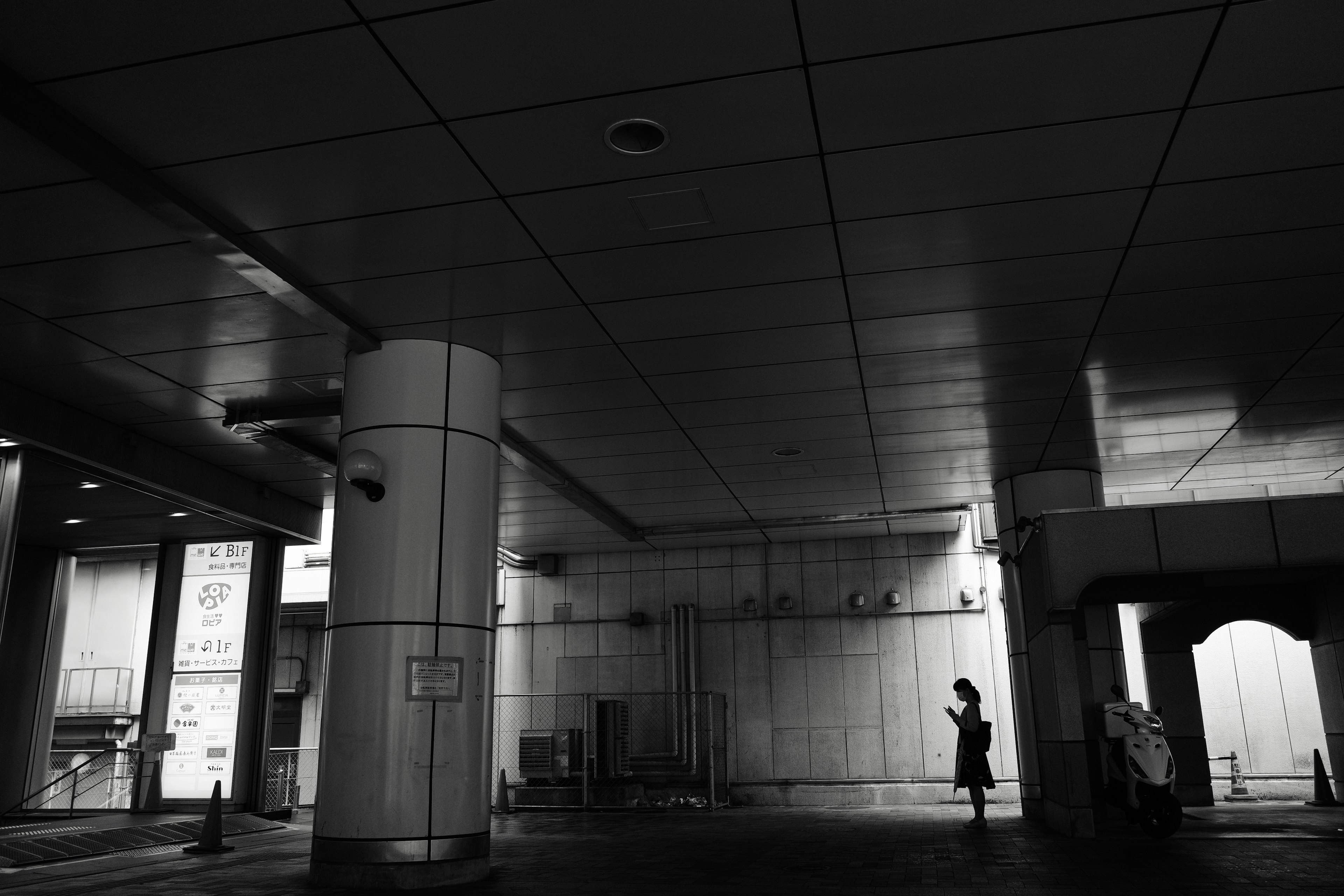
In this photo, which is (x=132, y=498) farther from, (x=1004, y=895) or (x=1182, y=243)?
(x=1182, y=243)

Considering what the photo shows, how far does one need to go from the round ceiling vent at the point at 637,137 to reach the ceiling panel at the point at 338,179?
0.97 m

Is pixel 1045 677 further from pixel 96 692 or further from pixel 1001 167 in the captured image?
pixel 96 692

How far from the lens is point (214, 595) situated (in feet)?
51.1

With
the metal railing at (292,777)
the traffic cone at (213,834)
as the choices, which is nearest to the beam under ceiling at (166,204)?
the traffic cone at (213,834)

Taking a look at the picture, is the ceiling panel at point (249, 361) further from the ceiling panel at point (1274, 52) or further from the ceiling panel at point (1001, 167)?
the ceiling panel at point (1274, 52)

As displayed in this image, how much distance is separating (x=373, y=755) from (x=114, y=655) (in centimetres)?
1528

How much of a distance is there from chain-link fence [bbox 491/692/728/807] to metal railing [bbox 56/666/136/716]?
289 inches

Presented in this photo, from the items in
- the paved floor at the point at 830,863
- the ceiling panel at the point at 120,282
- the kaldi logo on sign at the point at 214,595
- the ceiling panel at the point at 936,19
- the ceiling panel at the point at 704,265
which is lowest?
the paved floor at the point at 830,863

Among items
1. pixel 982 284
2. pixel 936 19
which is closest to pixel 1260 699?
pixel 982 284

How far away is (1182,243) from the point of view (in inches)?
310

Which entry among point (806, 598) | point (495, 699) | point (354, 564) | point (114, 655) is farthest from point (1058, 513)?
point (114, 655)

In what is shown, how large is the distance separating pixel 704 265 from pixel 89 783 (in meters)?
17.8

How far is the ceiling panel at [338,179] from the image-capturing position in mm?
6332

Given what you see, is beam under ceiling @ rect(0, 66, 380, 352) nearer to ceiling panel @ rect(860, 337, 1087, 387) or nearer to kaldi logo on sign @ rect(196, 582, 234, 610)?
ceiling panel @ rect(860, 337, 1087, 387)
